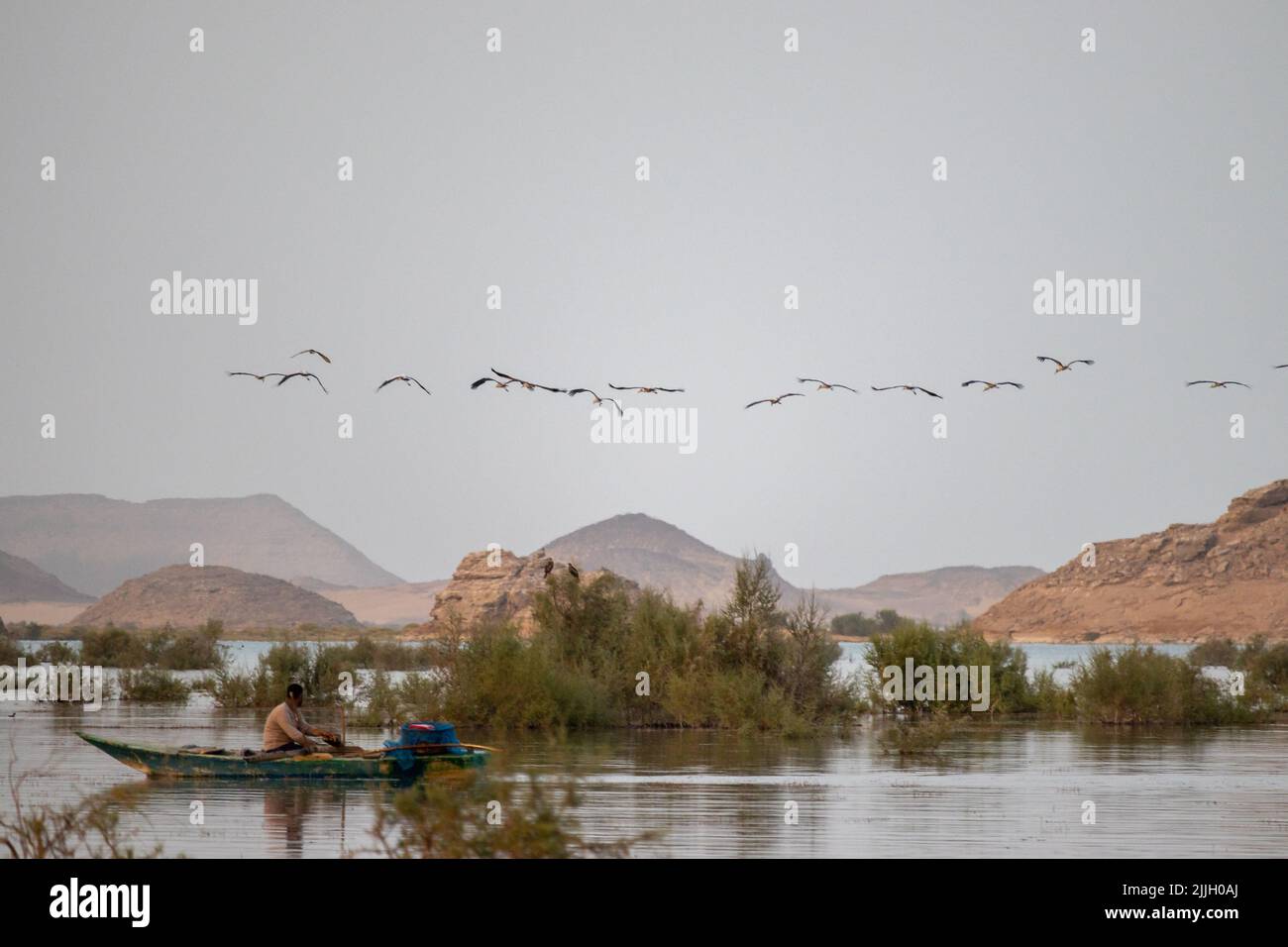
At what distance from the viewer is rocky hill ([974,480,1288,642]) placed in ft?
294

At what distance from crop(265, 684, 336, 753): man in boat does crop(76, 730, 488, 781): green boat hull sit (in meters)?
0.35

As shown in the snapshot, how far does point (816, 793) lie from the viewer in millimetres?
19406

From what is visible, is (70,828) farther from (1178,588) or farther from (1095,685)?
(1178,588)

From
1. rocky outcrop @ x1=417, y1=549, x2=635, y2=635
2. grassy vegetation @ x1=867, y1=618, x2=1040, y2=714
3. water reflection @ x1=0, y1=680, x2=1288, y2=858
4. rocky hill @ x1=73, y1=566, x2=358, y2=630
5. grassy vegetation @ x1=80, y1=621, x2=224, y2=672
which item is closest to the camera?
water reflection @ x1=0, y1=680, x2=1288, y2=858

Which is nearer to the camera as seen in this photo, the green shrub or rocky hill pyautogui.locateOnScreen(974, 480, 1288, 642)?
the green shrub

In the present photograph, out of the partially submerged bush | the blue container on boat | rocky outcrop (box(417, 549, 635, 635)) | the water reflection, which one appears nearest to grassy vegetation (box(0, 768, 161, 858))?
the water reflection

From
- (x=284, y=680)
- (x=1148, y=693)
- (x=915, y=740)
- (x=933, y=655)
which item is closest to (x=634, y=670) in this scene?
(x=933, y=655)

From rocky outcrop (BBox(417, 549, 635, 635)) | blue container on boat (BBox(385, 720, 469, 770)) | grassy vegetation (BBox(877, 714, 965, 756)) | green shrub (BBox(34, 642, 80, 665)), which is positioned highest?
rocky outcrop (BBox(417, 549, 635, 635))

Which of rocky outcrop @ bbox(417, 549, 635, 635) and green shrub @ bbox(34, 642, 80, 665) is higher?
rocky outcrop @ bbox(417, 549, 635, 635)

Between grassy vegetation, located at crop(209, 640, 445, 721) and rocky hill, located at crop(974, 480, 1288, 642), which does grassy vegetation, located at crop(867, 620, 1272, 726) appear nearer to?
grassy vegetation, located at crop(209, 640, 445, 721)

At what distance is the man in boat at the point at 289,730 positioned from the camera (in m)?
20.1

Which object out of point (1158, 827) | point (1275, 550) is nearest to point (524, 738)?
point (1158, 827)
